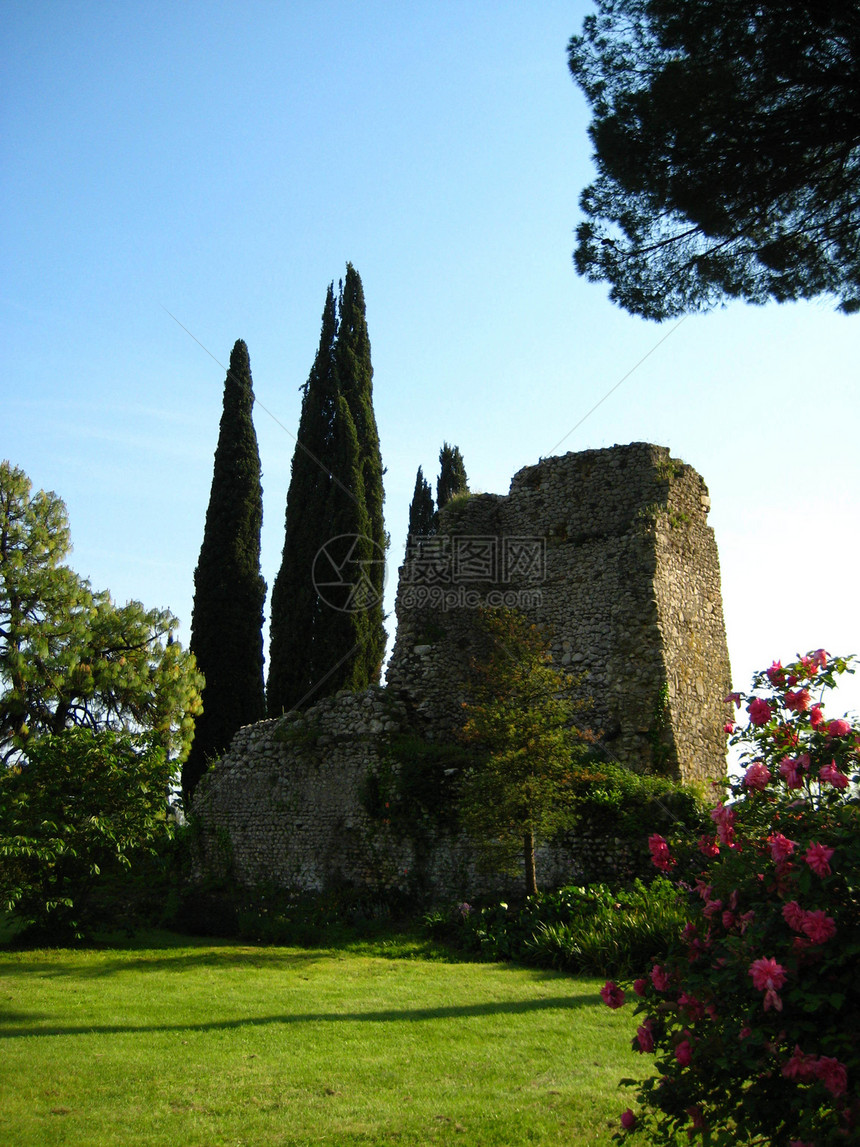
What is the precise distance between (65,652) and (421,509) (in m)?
21.9

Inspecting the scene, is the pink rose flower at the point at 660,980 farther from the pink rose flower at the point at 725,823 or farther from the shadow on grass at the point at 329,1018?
the shadow on grass at the point at 329,1018


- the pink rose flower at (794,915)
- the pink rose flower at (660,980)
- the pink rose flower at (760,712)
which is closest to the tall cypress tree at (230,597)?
the pink rose flower at (760,712)

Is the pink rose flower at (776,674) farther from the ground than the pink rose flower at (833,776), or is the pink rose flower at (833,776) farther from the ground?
the pink rose flower at (776,674)

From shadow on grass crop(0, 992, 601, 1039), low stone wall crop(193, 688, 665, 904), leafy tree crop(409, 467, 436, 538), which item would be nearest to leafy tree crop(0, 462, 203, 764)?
low stone wall crop(193, 688, 665, 904)

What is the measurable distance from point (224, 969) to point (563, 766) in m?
5.52

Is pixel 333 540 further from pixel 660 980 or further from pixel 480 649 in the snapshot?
pixel 660 980

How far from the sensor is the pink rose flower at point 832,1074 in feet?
11.2

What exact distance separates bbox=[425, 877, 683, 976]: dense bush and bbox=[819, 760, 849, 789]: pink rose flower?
6.29m

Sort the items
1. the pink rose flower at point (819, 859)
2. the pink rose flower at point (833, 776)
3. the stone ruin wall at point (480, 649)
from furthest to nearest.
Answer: the stone ruin wall at point (480, 649) → the pink rose flower at point (833, 776) → the pink rose flower at point (819, 859)

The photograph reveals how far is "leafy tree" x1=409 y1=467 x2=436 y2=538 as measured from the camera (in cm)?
3819

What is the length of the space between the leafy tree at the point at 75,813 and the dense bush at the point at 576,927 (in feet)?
15.8

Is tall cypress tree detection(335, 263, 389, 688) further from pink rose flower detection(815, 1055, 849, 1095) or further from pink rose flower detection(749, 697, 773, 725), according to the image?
pink rose flower detection(815, 1055, 849, 1095)

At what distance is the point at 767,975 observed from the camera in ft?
12.0

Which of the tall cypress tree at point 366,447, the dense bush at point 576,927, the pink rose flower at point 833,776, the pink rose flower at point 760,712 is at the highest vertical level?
the tall cypress tree at point 366,447
